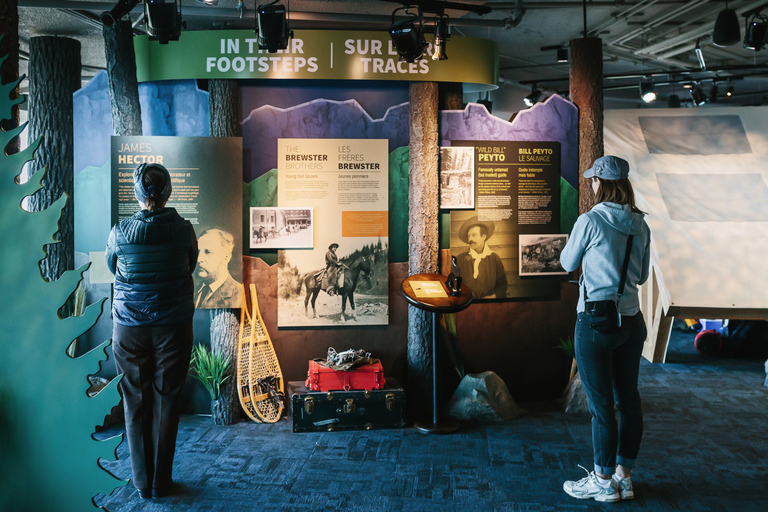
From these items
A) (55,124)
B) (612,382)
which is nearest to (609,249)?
(612,382)

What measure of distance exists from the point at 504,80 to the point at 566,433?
7398 mm

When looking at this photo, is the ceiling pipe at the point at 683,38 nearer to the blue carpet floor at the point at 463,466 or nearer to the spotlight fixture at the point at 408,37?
the blue carpet floor at the point at 463,466

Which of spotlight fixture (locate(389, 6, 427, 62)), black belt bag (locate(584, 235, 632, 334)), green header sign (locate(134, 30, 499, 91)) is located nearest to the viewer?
black belt bag (locate(584, 235, 632, 334))

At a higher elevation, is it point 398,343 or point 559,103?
point 559,103

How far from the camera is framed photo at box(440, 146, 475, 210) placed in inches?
191

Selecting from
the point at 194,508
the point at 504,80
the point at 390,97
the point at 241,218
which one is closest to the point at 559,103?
the point at 390,97

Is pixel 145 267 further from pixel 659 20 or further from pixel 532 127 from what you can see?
pixel 659 20

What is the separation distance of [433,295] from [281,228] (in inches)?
50.9

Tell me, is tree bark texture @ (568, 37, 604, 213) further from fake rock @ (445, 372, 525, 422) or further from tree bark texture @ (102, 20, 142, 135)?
tree bark texture @ (102, 20, 142, 135)

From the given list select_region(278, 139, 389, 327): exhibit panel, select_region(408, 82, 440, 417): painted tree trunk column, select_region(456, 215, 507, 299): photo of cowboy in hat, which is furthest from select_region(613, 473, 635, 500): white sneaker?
select_region(278, 139, 389, 327): exhibit panel

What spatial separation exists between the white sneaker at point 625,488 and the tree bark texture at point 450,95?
9.62ft

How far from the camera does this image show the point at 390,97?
4805mm

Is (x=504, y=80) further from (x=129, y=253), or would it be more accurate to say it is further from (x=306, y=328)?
(x=129, y=253)

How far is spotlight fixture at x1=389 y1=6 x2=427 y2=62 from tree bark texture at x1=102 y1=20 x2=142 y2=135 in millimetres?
1972
